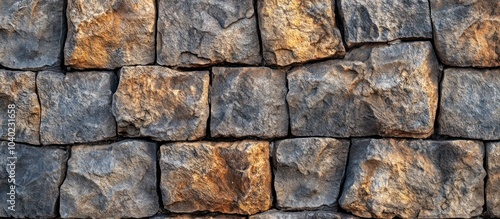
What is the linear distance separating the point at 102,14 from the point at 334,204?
5.23 ft

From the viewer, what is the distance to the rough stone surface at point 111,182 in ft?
10.1

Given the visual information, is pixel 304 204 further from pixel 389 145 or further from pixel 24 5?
pixel 24 5

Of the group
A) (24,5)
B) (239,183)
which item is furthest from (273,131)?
(24,5)

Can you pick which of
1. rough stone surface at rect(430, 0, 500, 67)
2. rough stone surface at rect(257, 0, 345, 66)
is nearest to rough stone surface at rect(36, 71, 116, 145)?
rough stone surface at rect(257, 0, 345, 66)

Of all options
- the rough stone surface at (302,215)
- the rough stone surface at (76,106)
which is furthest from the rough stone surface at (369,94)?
the rough stone surface at (76,106)

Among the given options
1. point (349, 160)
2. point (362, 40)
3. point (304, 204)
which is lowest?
point (304, 204)

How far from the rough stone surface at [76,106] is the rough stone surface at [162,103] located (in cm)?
9

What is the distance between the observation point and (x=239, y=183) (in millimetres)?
3057

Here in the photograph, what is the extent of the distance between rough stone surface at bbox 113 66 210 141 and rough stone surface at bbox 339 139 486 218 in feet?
2.90

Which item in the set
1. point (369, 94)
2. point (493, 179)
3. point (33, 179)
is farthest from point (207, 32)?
point (493, 179)

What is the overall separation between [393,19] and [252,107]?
0.87 metres

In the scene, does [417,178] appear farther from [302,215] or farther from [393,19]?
[393,19]

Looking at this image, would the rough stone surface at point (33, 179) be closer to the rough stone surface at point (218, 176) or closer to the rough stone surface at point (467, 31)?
the rough stone surface at point (218, 176)

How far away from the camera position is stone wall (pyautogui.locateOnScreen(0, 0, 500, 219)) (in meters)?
3.00
